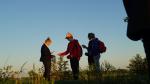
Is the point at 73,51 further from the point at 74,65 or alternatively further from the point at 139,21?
the point at 139,21

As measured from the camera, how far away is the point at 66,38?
13883 mm

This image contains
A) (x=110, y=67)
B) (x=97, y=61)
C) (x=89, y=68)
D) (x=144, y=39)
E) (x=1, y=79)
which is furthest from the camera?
(x=97, y=61)

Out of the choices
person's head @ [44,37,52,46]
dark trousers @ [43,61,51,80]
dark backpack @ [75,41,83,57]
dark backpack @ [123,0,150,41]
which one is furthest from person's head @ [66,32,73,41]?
dark backpack @ [123,0,150,41]

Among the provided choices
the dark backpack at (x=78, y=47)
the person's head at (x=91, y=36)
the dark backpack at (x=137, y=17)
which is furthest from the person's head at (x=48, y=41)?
the dark backpack at (x=137, y=17)

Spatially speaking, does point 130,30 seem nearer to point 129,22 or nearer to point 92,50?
point 129,22

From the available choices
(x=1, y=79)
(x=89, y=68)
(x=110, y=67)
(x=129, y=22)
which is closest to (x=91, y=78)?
(x=89, y=68)

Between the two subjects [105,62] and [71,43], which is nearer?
[105,62]

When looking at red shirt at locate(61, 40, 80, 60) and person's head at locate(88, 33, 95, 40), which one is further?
red shirt at locate(61, 40, 80, 60)

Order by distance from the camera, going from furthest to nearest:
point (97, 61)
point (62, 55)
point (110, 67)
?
point (62, 55) < point (97, 61) < point (110, 67)

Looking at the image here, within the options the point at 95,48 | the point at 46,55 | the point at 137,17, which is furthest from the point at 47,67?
the point at 137,17

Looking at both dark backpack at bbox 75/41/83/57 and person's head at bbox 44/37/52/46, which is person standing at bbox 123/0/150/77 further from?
person's head at bbox 44/37/52/46

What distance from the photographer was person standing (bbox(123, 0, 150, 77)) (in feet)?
10.6

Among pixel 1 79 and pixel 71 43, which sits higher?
pixel 71 43

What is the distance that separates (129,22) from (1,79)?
3.98 m
